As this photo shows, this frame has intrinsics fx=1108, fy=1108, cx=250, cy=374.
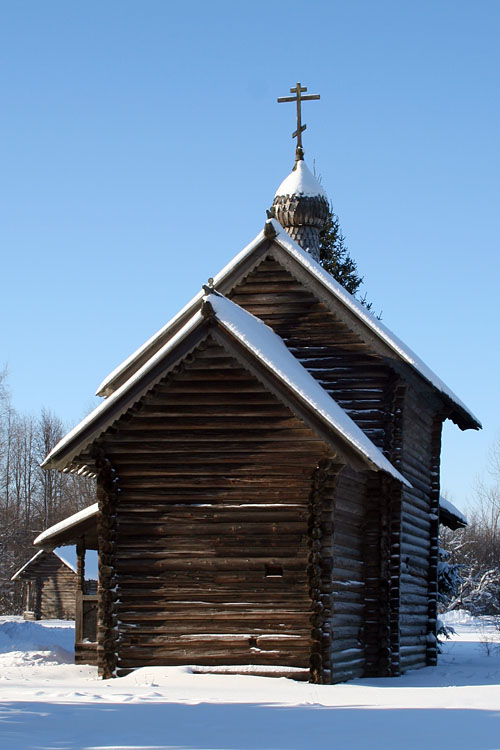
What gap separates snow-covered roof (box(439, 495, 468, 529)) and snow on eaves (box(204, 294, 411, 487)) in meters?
8.47

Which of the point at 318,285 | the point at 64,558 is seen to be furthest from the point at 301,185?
the point at 64,558

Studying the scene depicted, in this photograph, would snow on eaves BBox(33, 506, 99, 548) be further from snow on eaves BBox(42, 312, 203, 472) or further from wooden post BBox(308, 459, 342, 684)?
wooden post BBox(308, 459, 342, 684)

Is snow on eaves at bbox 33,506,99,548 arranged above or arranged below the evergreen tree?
below

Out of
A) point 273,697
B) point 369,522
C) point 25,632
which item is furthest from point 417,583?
point 25,632

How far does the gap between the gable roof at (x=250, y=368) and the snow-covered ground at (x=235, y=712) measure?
3326 mm

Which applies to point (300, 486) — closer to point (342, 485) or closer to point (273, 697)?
point (342, 485)

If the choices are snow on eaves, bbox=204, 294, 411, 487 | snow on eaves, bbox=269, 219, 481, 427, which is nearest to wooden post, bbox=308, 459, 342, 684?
snow on eaves, bbox=204, 294, 411, 487

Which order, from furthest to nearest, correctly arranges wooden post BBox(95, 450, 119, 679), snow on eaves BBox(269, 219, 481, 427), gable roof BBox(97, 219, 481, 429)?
gable roof BBox(97, 219, 481, 429)
snow on eaves BBox(269, 219, 481, 427)
wooden post BBox(95, 450, 119, 679)

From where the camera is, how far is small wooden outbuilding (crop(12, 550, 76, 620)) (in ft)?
171

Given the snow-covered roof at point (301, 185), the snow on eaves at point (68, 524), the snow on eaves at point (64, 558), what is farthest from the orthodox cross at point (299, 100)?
the snow on eaves at point (64, 558)

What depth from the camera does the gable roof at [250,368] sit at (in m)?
16.0

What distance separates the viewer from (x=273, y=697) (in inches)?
563

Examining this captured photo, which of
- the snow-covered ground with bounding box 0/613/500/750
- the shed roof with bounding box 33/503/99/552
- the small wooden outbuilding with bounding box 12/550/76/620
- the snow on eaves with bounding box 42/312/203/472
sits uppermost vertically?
the snow on eaves with bounding box 42/312/203/472

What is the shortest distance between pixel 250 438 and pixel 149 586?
277 centimetres
